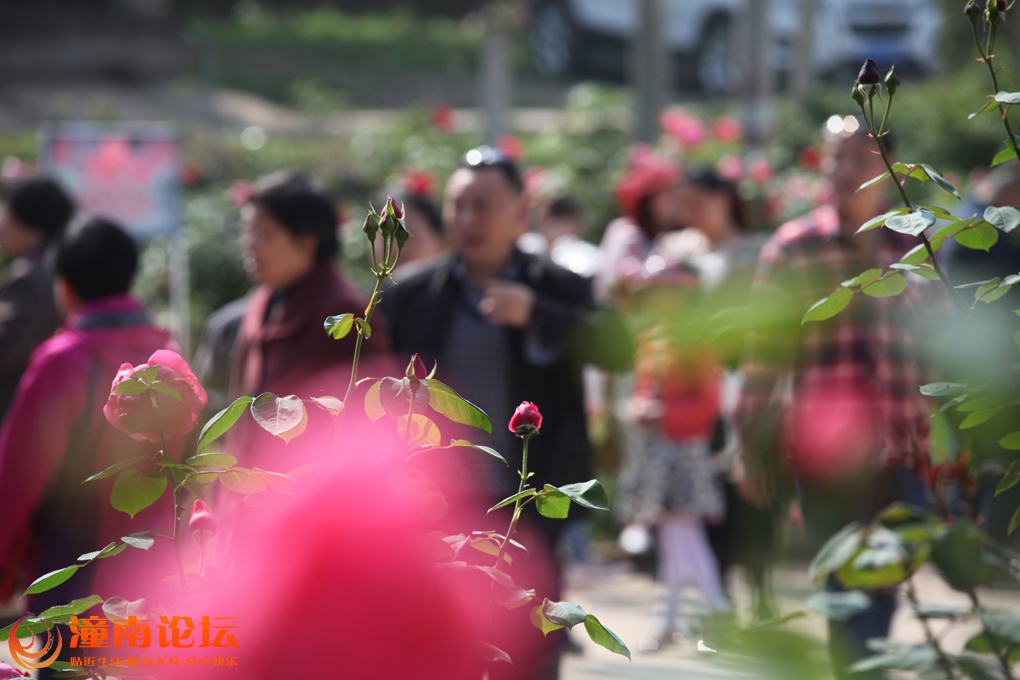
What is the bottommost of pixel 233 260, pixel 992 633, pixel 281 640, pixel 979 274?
pixel 992 633

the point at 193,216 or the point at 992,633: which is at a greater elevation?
the point at 193,216

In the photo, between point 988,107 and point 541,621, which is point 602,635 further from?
point 988,107

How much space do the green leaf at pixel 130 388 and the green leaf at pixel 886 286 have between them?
72 cm

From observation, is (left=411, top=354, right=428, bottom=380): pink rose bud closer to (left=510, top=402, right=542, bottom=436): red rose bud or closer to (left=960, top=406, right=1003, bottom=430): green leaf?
(left=510, top=402, right=542, bottom=436): red rose bud

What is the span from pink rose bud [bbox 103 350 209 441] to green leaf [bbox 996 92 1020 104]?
2.66 ft

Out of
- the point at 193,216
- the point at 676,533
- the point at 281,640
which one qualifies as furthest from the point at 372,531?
the point at 193,216

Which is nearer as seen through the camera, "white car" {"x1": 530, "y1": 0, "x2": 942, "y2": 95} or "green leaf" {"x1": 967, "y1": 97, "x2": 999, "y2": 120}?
"green leaf" {"x1": 967, "y1": 97, "x2": 999, "y2": 120}

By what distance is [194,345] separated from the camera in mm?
8727

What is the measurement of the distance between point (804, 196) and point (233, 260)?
447 centimetres

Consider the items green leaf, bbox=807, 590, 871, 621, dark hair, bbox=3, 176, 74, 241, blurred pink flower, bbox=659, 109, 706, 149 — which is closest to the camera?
green leaf, bbox=807, 590, 871, 621

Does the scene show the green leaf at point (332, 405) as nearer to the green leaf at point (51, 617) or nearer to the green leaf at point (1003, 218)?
the green leaf at point (51, 617)

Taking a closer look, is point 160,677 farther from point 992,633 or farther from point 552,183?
point 552,183

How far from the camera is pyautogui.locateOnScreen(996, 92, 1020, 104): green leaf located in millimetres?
1161

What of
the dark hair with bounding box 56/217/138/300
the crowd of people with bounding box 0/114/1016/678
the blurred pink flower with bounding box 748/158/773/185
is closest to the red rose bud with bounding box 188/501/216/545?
the crowd of people with bounding box 0/114/1016/678
